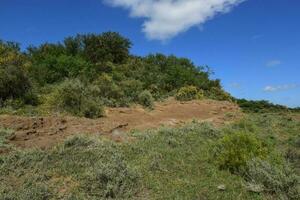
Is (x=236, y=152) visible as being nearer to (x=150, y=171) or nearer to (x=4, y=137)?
(x=150, y=171)

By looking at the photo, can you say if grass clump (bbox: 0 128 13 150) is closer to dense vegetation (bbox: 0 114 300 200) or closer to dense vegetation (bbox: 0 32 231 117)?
dense vegetation (bbox: 0 114 300 200)

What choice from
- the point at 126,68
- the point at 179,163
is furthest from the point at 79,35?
the point at 179,163

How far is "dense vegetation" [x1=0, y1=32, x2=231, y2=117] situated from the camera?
15.4 metres

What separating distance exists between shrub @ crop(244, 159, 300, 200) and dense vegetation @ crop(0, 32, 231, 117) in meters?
7.67

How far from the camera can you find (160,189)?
24.0ft

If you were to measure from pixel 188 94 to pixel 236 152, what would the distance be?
15.7m

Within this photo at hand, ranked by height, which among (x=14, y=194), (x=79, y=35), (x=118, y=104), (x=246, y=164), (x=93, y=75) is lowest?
(x=14, y=194)

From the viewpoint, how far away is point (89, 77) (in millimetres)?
22859

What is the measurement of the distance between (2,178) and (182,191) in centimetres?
356

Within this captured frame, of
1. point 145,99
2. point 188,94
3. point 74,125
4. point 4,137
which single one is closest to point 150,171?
point 74,125

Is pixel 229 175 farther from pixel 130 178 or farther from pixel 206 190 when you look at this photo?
pixel 130 178

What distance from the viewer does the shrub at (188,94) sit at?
77.5ft

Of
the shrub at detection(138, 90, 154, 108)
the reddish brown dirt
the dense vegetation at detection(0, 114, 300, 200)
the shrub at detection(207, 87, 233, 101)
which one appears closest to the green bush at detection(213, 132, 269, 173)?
the dense vegetation at detection(0, 114, 300, 200)

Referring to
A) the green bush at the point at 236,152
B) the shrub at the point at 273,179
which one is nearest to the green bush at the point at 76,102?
the green bush at the point at 236,152
